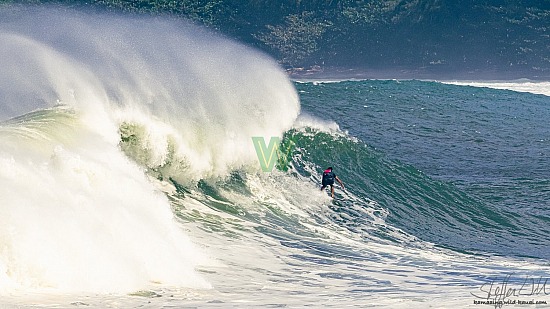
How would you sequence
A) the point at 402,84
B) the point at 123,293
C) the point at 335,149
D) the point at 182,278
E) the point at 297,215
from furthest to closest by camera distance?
the point at 402,84
the point at 335,149
the point at 297,215
the point at 182,278
the point at 123,293

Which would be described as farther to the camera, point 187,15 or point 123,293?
point 187,15

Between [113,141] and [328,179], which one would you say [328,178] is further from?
[113,141]

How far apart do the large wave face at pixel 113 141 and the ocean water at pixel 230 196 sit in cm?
4

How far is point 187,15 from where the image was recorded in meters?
114

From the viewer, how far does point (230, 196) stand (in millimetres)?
21031

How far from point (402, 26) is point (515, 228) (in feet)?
288

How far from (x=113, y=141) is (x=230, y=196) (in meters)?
2.46

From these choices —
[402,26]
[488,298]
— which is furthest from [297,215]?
[402,26]

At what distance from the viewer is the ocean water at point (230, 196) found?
13.1 m

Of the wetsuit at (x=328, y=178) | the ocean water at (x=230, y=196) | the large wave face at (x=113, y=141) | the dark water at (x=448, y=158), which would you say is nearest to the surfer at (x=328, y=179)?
the wetsuit at (x=328, y=178)

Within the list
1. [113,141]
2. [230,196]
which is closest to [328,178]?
[230,196]

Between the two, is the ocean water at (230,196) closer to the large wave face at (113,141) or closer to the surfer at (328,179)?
the large wave face at (113,141)

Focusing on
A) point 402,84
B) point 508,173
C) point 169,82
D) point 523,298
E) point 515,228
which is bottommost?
point 523,298

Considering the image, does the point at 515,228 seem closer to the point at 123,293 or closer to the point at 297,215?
the point at 297,215
